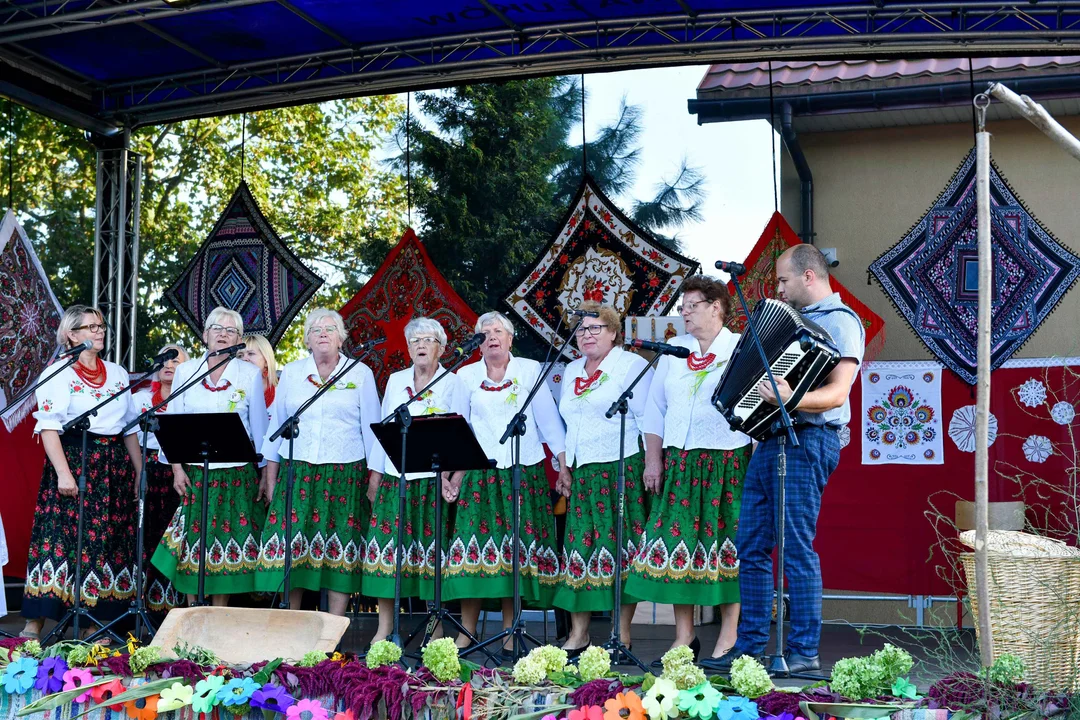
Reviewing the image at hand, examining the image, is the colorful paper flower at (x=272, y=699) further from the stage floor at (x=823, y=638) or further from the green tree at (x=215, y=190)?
the green tree at (x=215, y=190)

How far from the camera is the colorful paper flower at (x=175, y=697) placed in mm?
4371

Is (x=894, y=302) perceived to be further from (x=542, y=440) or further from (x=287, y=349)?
(x=287, y=349)

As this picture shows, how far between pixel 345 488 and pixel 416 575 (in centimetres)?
59

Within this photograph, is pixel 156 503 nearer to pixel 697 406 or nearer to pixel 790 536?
pixel 697 406

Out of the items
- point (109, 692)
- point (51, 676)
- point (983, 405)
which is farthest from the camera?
point (51, 676)

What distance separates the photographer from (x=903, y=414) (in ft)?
23.3

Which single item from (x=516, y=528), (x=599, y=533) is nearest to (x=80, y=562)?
(x=516, y=528)

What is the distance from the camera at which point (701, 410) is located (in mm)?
5141

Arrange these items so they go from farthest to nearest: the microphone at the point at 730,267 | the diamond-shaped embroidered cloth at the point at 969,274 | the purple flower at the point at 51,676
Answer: the diamond-shaped embroidered cloth at the point at 969,274, the purple flower at the point at 51,676, the microphone at the point at 730,267

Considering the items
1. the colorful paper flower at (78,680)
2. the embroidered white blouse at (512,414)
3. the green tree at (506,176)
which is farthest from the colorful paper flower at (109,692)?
the green tree at (506,176)

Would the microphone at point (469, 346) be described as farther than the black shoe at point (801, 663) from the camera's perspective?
Yes

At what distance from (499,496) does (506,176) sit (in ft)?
11.6

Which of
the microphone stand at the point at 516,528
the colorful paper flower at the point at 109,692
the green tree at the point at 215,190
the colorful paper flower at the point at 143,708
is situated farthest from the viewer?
the green tree at the point at 215,190

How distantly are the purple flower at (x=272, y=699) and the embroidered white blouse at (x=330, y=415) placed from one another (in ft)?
5.76
